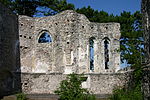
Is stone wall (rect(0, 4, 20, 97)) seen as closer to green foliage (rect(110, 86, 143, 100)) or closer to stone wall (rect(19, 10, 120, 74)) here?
stone wall (rect(19, 10, 120, 74))

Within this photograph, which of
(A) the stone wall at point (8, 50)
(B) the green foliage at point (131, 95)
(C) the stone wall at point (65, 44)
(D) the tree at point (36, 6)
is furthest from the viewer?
(D) the tree at point (36, 6)

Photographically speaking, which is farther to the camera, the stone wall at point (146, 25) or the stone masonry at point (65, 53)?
the stone masonry at point (65, 53)

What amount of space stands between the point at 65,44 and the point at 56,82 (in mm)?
3519

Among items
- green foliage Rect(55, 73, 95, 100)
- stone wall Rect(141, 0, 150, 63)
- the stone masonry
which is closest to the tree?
the stone masonry

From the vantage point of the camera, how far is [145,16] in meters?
3.39

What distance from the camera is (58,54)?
21344 mm

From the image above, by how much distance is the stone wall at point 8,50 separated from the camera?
18.1 metres

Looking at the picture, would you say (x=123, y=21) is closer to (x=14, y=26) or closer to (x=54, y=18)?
(x=54, y=18)

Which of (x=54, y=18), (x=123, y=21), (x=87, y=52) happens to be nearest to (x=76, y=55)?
(x=87, y=52)

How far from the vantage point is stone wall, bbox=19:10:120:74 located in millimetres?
21091

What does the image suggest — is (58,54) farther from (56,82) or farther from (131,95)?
(131,95)

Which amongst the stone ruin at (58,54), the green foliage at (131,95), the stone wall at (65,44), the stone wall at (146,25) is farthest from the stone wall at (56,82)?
the stone wall at (146,25)

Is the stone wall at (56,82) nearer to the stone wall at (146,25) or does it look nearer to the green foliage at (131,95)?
the green foliage at (131,95)

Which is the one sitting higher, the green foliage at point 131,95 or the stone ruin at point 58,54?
the stone ruin at point 58,54
